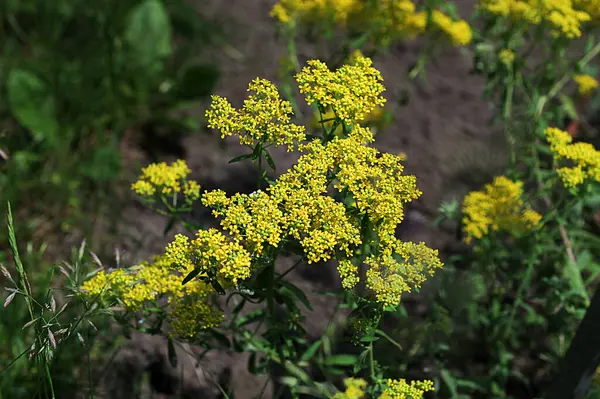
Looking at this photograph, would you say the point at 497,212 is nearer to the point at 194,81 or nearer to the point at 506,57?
the point at 506,57

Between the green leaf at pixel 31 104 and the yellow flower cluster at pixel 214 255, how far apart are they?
219 cm

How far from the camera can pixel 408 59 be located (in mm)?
4949

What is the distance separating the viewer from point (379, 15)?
3.26 metres

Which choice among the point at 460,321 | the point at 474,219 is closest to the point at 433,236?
the point at 460,321

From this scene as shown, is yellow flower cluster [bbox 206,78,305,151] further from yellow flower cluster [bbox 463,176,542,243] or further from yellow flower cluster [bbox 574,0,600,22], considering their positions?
yellow flower cluster [bbox 574,0,600,22]

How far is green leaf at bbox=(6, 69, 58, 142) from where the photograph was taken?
3.86m

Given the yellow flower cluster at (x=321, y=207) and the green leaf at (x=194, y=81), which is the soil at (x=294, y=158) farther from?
the yellow flower cluster at (x=321, y=207)

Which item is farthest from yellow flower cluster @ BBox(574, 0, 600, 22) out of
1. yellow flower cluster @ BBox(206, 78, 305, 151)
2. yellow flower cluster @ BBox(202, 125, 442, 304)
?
yellow flower cluster @ BBox(206, 78, 305, 151)

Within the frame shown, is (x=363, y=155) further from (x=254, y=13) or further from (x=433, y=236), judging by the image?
(x=254, y=13)

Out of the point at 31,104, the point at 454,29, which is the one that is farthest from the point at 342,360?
the point at 31,104

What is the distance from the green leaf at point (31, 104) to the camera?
3.86 meters

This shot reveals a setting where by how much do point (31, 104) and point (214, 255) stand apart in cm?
248

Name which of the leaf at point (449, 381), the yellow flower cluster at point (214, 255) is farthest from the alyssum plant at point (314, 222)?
the leaf at point (449, 381)

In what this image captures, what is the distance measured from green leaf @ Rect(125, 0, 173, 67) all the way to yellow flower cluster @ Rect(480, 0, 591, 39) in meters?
1.93
